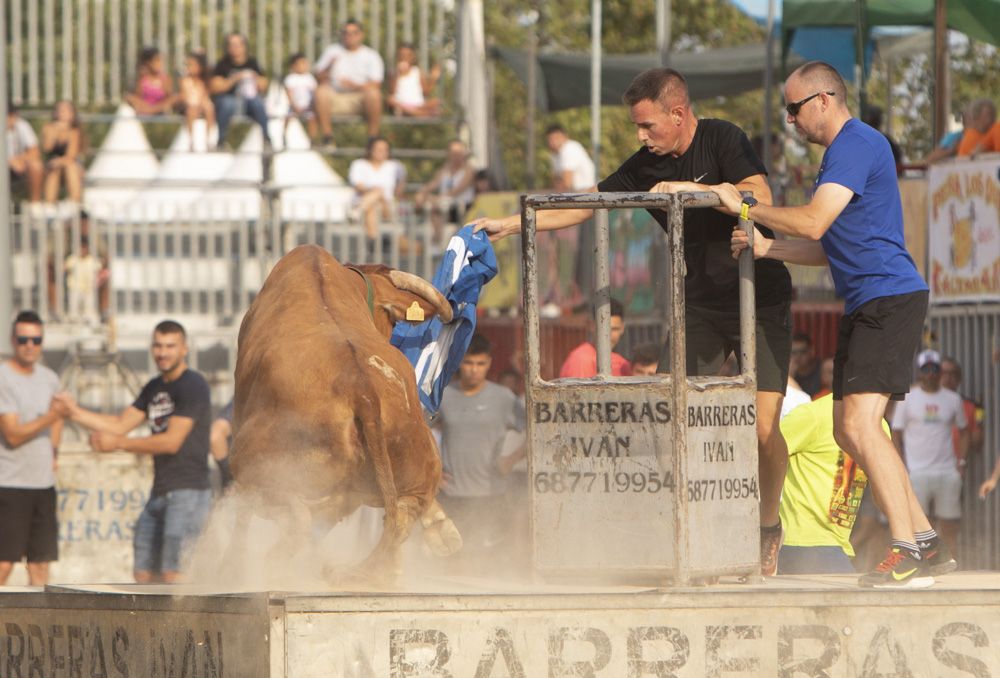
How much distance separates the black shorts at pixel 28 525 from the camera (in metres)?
12.0

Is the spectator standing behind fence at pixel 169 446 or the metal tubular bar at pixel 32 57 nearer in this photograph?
the spectator standing behind fence at pixel 169 446

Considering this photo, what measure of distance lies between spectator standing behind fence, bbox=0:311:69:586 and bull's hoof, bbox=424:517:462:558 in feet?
18.0

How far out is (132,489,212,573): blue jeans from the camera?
447 inches

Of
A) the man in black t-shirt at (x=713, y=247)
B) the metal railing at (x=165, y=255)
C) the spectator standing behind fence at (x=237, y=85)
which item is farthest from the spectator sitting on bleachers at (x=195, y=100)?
the man in black t-shirt at (x=713, y=247)

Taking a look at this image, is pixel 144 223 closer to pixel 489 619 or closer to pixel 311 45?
pixel 311 45

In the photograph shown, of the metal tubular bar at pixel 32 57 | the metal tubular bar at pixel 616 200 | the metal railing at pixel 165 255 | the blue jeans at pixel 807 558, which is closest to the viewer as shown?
the metal tubular bar at pixel 616 200

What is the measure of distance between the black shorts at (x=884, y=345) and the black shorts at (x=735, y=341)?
0.48 m

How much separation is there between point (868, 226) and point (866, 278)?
20cm

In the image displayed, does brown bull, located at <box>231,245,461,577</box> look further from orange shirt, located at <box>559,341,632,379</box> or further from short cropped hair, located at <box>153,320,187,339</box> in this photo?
short cropped hair, located at <box>153,320,187,339</box>

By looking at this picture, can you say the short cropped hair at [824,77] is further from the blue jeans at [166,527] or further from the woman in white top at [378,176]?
the woman in white top at [378,176]

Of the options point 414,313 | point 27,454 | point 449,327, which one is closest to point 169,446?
point 27,454

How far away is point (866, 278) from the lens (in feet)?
21.9

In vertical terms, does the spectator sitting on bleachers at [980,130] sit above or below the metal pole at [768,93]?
below

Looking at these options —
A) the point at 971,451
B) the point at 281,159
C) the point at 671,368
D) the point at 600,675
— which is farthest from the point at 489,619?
the point at 281,159
